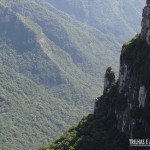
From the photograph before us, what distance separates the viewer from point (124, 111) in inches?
2562

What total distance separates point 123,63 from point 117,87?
5.25 meters

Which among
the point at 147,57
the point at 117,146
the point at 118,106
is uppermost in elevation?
the point at 147,57

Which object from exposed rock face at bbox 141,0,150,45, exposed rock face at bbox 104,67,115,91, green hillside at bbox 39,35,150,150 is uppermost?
exposed rock face at bbox 141,0,150,45

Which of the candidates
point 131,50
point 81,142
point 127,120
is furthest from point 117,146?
point 131,50

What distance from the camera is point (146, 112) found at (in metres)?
60.2

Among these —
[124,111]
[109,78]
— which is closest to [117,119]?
[124,111]

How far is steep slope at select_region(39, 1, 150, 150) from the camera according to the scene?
6094cm

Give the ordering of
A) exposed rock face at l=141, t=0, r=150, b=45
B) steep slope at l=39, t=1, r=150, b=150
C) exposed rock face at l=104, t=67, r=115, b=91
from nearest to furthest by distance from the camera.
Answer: steep slope at l=39, t=1, r=150, b=150 → exposed rock face at l=141, t=0, r=150, b=45 → exposed rock face at l=104, t=67, r=115, b=91

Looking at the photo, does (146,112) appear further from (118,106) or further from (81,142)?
(81,142)

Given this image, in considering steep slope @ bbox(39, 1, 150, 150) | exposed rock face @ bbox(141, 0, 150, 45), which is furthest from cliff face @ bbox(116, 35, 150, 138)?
exposed rock face @ bbox(141, 0, 150, 45)

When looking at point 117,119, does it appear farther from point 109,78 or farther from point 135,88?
point 109,78

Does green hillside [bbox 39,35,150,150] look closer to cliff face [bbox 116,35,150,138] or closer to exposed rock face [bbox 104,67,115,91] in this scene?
cliff face [bbox 116,35,150,138]

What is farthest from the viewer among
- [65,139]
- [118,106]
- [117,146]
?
[65,139]

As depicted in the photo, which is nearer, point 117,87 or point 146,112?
point 146,112
